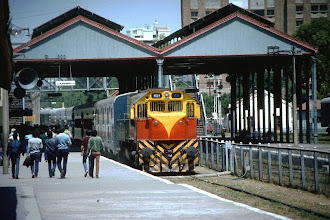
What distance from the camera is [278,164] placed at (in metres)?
22.1

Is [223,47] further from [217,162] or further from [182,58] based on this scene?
[217,162]

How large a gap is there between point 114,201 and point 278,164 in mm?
7929

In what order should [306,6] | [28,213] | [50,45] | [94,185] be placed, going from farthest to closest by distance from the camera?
[306,6] < [50,45] < [94,185] < [28,213]

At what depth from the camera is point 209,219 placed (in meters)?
12.7

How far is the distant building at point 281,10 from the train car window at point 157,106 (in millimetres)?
90251

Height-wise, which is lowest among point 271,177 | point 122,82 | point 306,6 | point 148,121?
point 271,177

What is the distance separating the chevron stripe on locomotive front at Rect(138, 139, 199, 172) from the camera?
26659mm

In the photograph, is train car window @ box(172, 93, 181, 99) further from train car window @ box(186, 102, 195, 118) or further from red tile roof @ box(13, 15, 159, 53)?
red tile roof @ box(13, 15, 159, 53)

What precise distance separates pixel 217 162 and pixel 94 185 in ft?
34.1

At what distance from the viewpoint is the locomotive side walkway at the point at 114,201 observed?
13508 mm

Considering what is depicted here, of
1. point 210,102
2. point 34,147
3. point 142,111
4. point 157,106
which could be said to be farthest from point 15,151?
point 210,102

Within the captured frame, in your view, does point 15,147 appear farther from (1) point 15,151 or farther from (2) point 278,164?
(2) point 278,164

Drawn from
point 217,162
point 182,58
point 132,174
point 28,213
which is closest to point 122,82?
point 182,58

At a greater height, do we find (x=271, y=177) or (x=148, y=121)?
(x=148, y=121)
